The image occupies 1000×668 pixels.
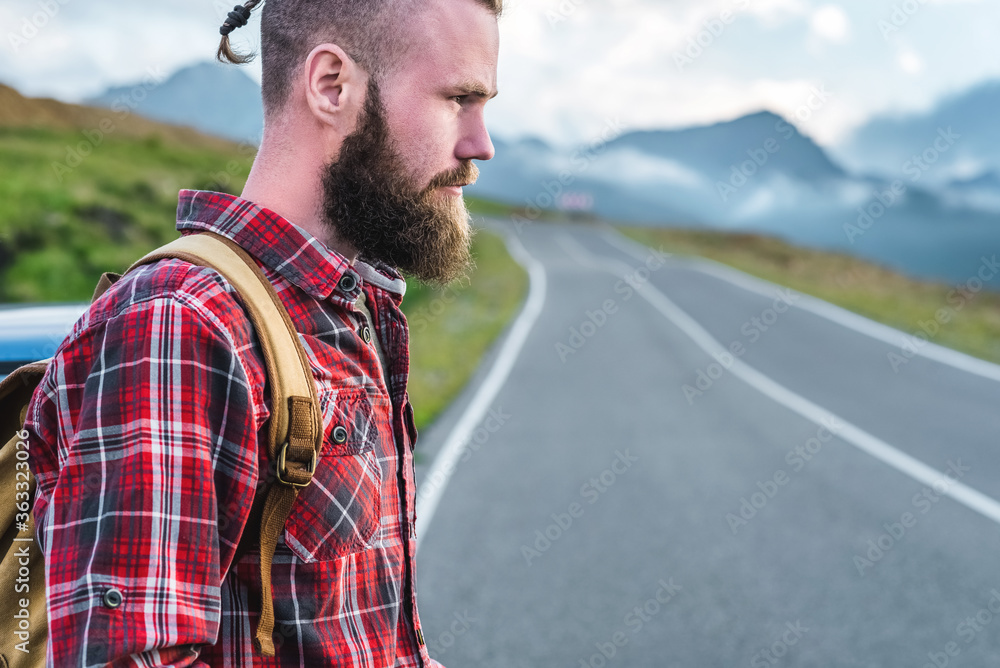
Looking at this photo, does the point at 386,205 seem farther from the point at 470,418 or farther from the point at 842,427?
the point at 842,427

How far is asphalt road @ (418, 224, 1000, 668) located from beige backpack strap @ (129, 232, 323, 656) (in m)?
2.79

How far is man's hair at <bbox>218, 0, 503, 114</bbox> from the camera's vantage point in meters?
1.51

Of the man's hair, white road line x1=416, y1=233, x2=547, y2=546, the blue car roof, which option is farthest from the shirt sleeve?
white road line x1=416, y1=233, x2=547, y2=546

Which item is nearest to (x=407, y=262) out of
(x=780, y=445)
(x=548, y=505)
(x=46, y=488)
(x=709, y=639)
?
(x=46, y=488)

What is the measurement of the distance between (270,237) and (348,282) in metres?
0.16

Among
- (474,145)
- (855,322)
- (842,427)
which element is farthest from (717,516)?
(855,322)

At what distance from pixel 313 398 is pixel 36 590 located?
0.55 meters

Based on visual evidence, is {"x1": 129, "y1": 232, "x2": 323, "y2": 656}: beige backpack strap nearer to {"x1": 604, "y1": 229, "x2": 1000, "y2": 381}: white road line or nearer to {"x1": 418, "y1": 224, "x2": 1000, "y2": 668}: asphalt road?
{"x1": 418, "y1": 224, "x2": 1000, "y2": 668}: asphalt road

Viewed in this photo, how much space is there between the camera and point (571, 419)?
27.3ft

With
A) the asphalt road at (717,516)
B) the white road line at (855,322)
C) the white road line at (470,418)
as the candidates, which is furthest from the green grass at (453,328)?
the white road line at (855,322)

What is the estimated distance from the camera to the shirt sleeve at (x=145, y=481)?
1114 millimetres

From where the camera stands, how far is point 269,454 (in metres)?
1.27

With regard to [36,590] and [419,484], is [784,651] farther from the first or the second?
[36,590]

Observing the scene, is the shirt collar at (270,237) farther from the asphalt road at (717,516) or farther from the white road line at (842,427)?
the white road line at (842,427)
